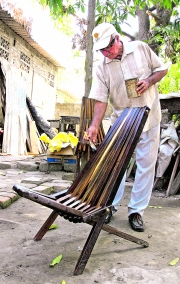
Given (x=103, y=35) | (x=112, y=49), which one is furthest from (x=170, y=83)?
(x=103, y=35)

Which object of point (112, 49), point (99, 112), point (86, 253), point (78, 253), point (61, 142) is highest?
point (112, 49)

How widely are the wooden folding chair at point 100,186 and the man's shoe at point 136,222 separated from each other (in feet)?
1.22

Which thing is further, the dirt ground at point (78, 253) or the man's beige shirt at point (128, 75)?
the man's beige shirt at point (128, 75)

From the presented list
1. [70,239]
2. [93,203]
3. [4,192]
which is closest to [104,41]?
[93,203]

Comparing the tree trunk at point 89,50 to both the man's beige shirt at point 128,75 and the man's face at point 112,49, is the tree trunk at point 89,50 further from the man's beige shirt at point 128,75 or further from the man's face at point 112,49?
the man's face at point 112,49

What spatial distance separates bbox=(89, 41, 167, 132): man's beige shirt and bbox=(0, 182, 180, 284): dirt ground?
86 cm

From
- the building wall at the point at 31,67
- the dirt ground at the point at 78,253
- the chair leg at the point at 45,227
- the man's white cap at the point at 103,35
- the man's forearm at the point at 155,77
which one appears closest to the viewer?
the dirt ground at the point at 78,253

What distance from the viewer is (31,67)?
36.9 feet

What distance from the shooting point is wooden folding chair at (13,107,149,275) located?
61.4 inches

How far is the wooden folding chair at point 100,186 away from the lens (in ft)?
5.12

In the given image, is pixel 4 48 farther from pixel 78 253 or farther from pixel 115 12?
pixel 78 253

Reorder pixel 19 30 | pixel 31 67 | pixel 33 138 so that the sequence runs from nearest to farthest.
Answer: pixel 33 138 < pixel 19 30 < pixel 31 67

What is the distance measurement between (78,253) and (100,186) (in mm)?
438

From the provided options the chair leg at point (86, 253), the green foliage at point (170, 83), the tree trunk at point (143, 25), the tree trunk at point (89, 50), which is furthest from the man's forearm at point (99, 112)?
the green foliage at point (170, 83)
